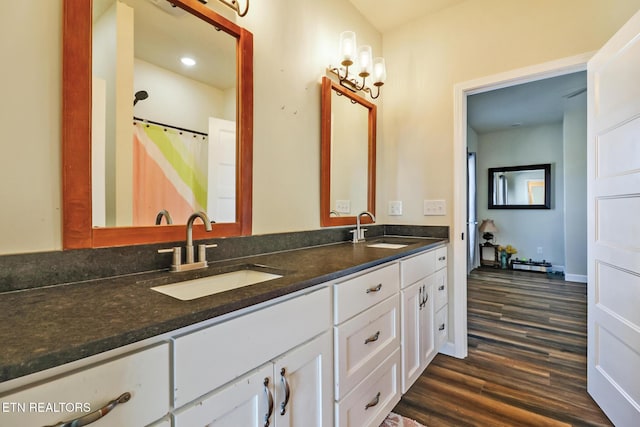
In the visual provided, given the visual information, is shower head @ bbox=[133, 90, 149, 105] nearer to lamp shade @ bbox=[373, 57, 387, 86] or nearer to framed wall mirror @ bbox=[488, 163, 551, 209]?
lamp shade @ bbox=[373, 57, 387, 86]

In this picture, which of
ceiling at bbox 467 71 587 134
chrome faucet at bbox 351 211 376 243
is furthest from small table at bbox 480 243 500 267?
chrome faucet at bbox 351 211 376 243

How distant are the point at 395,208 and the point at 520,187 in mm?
3966

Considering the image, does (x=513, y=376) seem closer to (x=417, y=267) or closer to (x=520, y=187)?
(x=417, y=267)

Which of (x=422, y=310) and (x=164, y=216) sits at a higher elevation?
(x=164, y=216)

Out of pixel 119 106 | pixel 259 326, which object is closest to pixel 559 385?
pixel 259 326

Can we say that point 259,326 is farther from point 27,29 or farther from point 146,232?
point 27,29

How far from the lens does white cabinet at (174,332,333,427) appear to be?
709 mm

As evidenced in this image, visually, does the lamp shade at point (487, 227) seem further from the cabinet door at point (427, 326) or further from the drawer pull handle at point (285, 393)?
the drawer pull handle at point (285, 393)

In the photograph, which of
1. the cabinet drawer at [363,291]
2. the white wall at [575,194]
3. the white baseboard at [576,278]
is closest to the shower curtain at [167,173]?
the cabinet drawer at [363,291]

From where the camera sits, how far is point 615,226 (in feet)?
4.91

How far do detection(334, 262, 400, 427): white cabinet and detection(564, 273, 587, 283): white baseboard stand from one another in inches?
170

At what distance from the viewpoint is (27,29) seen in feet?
2.81

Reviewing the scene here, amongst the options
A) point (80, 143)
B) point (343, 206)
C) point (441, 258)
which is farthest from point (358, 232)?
point (80, 143)

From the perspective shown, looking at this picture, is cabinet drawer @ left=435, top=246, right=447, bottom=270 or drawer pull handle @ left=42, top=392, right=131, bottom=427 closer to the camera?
drawer pull handle @ left=42, top=392, right=131, bottom=427
